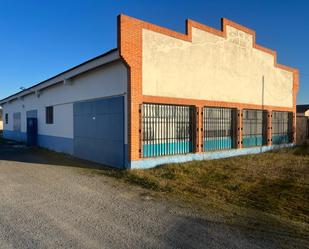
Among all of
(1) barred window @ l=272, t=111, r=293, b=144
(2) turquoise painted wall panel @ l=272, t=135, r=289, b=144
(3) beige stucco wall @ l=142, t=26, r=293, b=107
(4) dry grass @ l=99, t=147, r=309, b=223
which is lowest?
(4) dry grass @ l=99, t=147, r=309, b=223

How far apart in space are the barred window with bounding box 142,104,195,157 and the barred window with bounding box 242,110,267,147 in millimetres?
4526

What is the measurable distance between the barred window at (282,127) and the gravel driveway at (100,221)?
13189mm

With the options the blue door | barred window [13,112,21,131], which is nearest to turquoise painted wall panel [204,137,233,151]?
the blue door

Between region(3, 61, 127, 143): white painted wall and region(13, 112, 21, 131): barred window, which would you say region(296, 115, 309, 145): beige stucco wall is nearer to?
region(3, 61, 127, 143): white painted wall

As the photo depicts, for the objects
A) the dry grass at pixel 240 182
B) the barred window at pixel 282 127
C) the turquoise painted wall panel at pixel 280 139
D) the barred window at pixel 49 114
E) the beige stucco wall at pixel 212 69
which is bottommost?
the dry grass at pixel 240 182

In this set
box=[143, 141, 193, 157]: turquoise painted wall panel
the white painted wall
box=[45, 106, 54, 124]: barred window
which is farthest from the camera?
box=[45, 106, 54, 124]: barred window

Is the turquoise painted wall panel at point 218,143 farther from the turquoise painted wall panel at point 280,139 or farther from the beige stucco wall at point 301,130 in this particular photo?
the beige stucco wall at point 301,130

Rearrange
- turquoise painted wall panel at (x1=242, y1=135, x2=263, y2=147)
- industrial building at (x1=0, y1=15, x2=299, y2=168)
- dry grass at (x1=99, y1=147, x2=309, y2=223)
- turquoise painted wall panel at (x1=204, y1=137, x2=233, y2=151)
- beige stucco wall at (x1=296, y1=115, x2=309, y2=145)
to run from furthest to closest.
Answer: beige stucco wall at (x1=296, y1=115, x2=309, y2=145)
turquoise painted wall panel at (x1=242, y1=135, x2=263, y2=147)
turquoise painted wall panel at (x1=204, y1=137, x2=233, y2=151)
industrial building at (x1=0, y1=15, x2=299, y2=168)
dry grass at (x1=99, y1=147, x2=309, y2=223)

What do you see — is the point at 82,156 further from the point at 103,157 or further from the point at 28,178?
the point at 28,178

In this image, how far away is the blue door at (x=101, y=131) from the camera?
10.6m

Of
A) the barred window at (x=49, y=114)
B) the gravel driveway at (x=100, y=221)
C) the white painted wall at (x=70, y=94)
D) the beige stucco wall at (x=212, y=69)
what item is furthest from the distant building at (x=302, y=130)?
the barred window at (x=49, y=114)

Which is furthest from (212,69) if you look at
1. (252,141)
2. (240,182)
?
(240,182)

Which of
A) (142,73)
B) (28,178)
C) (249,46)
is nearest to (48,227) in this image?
(28,178)

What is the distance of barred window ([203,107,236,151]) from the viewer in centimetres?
1291
